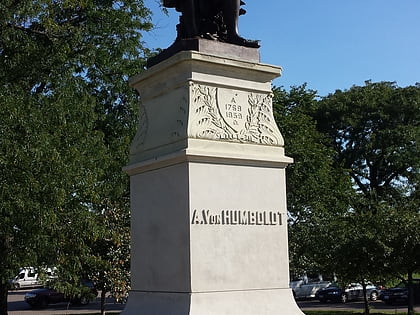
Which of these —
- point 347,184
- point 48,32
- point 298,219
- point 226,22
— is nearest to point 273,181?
point 226,22

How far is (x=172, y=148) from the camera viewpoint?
6.80 metres

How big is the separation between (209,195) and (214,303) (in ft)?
3.56

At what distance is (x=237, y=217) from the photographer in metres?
6.77

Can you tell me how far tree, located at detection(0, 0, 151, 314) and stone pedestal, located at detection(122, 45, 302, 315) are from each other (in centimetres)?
538

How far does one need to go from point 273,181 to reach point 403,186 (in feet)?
144

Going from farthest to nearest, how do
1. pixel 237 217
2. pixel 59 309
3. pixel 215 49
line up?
pixel 59 309, pixel 215 49, pixel 237 217

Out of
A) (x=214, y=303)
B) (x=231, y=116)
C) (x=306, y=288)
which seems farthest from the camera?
(x=306, y=288)

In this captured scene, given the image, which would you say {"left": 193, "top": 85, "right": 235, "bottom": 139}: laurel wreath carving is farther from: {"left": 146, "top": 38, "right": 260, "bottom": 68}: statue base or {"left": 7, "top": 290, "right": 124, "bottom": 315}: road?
{"left": 7, "top": 290, "right": 124, "bottom": 315}: road

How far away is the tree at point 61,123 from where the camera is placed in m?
12.2

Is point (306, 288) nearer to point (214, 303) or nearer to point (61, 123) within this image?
point (61, 123)

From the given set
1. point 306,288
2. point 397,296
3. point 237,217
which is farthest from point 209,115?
point 306,288

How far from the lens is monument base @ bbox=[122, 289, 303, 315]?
629 centimetres

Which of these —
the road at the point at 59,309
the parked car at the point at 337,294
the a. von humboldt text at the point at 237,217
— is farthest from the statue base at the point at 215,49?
the parked car at the point at 337,294

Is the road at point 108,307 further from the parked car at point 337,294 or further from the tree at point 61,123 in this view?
the tree at point 61,123
